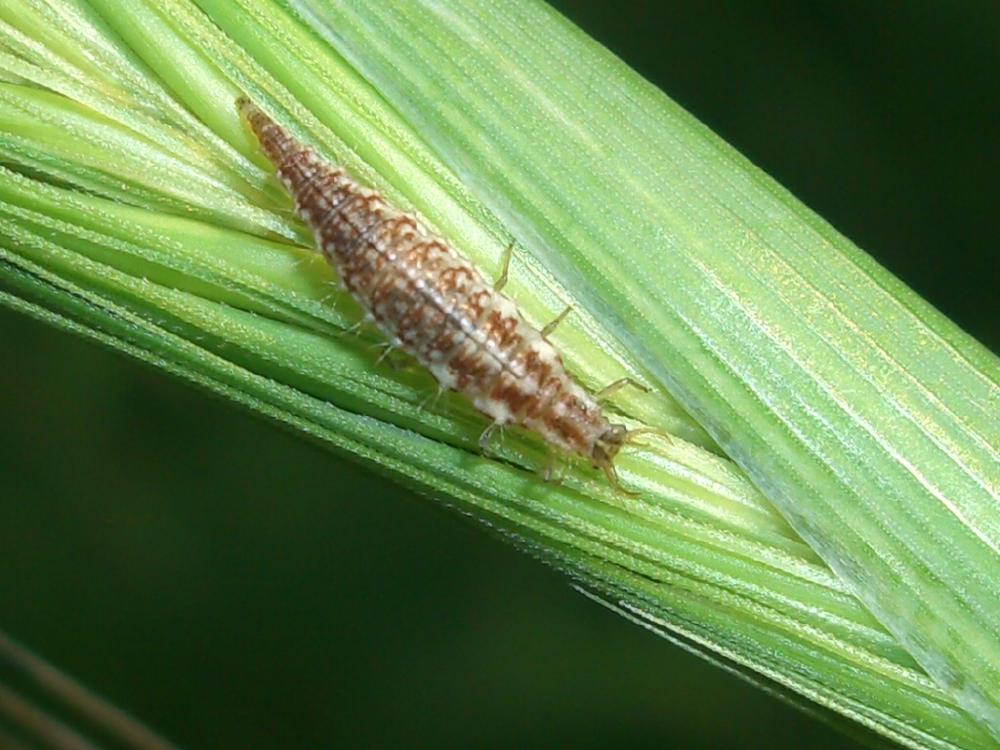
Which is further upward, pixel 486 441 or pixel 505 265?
pixel 505 265

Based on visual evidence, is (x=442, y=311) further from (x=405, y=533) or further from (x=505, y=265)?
(x=405, y=533)

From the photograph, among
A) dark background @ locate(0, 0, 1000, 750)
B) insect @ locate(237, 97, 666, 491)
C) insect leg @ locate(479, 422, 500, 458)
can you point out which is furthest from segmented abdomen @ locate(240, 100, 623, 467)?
dark background @ locate(0, 0, 1000, 750)

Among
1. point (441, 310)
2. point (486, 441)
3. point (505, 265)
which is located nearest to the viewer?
point (505, 265)

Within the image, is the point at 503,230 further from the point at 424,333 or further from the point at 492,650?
the point at 492,650

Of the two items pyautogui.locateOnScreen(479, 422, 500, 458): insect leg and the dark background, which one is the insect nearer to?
pyautogui.locateOnScreen(479, 422, 500, 458): insect leg

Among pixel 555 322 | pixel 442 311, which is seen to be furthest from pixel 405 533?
pixel 555 322

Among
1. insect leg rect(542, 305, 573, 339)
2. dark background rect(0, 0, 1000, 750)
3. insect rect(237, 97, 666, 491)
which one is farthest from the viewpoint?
dark background rect(0, 0, 1000, 750)

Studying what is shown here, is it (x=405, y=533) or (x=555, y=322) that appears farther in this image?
(x=405, y=533)
